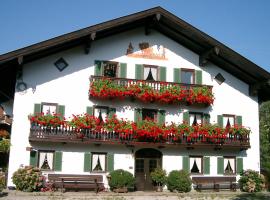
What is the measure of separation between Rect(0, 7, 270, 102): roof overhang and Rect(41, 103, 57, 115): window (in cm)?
247

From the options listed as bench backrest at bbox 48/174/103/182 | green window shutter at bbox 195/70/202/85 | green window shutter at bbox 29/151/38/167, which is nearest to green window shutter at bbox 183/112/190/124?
green window shutter at bbox 195/70/202/85

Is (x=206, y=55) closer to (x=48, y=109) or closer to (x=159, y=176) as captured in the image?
(x=159, y=176)

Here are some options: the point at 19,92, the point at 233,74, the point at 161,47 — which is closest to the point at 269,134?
the point at 233,74

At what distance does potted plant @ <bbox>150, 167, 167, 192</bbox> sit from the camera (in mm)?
22016

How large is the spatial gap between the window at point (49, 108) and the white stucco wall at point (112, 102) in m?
0.24

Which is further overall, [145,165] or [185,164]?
[185,164]

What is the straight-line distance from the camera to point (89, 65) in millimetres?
22609

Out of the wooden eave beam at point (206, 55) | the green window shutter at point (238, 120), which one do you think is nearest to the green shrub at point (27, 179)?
the wooden eave beam at point (206, 55)

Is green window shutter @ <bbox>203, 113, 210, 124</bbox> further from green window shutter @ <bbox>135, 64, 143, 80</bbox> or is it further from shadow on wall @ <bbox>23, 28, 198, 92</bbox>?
green window shutter @ <bbox>135, 64, 143, 80</bbox>

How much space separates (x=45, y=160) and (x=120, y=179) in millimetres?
4122

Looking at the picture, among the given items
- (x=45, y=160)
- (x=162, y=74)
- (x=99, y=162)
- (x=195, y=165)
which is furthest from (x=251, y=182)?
(x=45, y=160)

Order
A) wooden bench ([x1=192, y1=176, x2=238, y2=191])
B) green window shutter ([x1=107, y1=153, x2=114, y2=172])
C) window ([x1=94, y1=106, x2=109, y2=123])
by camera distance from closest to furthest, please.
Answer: green window shutter ([x1=107, y1=153, x2=114, y2=172]) < window ([x1=94, y1=106, x2=109, y2=123]) < wooden bench ([x1=192, y1=176, x2=238, y2=191])

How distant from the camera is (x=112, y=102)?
2264cm

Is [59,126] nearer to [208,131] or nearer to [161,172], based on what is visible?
[161,172]
